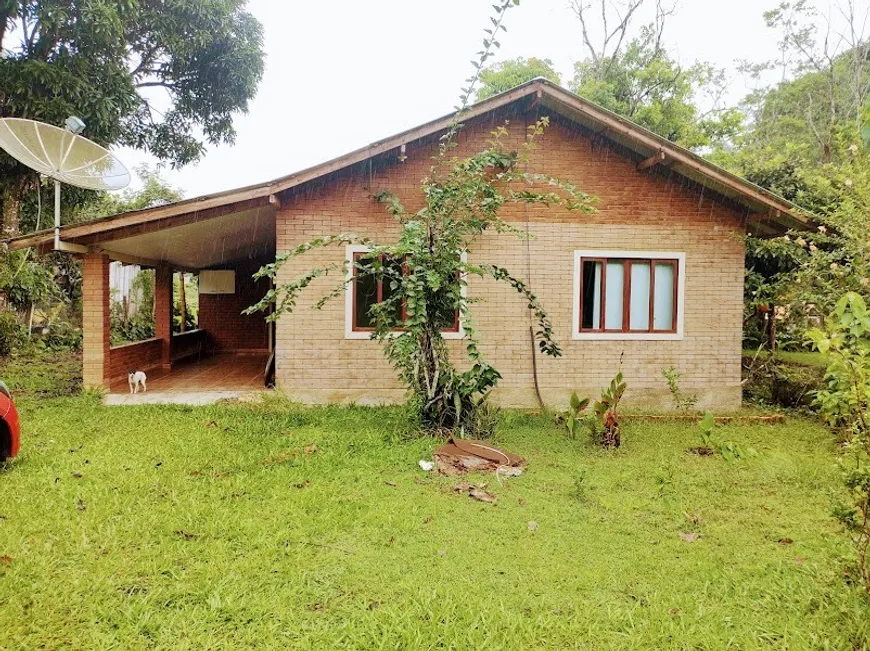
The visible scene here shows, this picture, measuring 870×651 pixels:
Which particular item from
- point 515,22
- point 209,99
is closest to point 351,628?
point 515,22

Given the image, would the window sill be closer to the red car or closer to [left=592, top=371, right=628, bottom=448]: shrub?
[left=592, top=371, right=628, bottom=448]: shrub

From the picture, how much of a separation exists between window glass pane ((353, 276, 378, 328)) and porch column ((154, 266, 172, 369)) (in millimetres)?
5855

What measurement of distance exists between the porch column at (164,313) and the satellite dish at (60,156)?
13.5 feet

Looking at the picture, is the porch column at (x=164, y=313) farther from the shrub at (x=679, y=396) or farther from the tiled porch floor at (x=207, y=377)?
the shrub at (x=679, y=396)

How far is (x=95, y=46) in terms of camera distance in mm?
11906

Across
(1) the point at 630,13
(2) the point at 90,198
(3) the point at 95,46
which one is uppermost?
(1) the point at 630,13

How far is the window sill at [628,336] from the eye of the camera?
29.3 ft

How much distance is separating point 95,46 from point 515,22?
1083cm

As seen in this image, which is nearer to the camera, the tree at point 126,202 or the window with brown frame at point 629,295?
the window with brown frame at point 629,295

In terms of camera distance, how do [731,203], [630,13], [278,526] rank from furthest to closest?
1. [630,13]
2. [731,203]
3. [278,526]

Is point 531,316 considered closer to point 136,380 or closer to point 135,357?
point 136,380

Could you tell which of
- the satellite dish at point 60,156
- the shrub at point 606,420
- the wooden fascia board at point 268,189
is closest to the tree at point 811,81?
the wooden fascia board at point 268,189

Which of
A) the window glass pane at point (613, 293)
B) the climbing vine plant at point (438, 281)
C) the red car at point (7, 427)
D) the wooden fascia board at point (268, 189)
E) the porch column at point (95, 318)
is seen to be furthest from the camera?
the window glass pane at point (613, 293)

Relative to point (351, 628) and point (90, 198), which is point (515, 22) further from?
point (90, 198)
